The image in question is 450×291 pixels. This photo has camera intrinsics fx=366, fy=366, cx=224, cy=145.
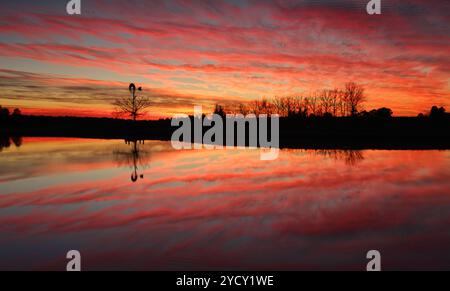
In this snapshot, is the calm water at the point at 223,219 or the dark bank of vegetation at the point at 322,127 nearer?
the calm water at the point at 223,219

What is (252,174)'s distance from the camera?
16250 millimetres

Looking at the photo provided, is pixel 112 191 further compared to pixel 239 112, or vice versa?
pixel 239 112

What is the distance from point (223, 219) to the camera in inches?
366

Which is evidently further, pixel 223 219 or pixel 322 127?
pixel 322 127

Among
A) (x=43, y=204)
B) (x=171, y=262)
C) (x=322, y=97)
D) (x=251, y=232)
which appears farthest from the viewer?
(x=322, y=97)

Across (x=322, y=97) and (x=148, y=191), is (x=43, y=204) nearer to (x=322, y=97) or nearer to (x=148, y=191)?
(x=148, y=191)

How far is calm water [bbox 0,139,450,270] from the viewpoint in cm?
689

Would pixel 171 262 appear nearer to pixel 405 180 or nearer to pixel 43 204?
pixel 43 204

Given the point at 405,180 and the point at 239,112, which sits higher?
the point at 239,112

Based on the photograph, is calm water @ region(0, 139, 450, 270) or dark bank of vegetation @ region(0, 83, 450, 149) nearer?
calm water @ region(0, 139, 450, 270)

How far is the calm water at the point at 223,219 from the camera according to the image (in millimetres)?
6895

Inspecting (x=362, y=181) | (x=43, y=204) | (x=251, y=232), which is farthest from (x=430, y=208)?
(x=43, y=204)
